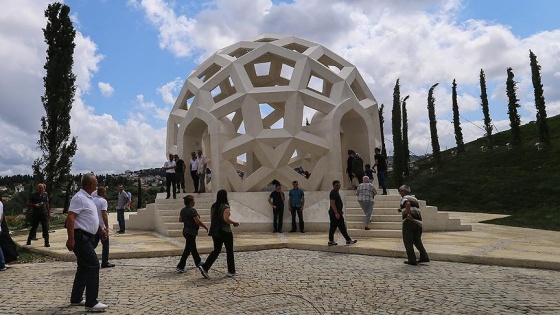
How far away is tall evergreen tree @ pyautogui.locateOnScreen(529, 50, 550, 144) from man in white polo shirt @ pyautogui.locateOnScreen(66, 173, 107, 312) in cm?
3628

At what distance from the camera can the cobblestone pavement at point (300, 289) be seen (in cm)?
478

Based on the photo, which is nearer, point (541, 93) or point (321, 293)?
point (321, 293)

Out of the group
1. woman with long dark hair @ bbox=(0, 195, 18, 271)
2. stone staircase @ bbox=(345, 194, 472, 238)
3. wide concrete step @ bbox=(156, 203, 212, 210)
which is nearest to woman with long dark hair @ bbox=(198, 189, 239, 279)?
woman with long dark hair @ bbox=(0, 195, 18, 271)

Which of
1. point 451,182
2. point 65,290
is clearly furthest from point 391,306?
point 451,182

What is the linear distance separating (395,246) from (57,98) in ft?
64.2

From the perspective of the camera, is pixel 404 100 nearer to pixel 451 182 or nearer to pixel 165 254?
pixel 451 182

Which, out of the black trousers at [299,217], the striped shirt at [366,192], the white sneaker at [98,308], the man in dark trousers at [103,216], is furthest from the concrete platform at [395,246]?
the white sneaker at [98,308]

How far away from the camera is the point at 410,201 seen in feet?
24.9

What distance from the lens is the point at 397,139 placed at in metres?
35.1

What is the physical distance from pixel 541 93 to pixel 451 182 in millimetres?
10574

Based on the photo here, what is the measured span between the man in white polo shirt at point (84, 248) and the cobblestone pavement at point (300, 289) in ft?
0.53

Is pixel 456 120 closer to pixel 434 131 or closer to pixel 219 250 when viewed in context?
pixel 434 131

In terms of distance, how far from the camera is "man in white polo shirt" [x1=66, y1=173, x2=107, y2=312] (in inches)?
191

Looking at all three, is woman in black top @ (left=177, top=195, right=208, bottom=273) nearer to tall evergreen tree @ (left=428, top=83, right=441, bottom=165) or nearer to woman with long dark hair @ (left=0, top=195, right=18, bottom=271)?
woman with long dark hair @ (left=0, top=195, right=18, bottom=271)
